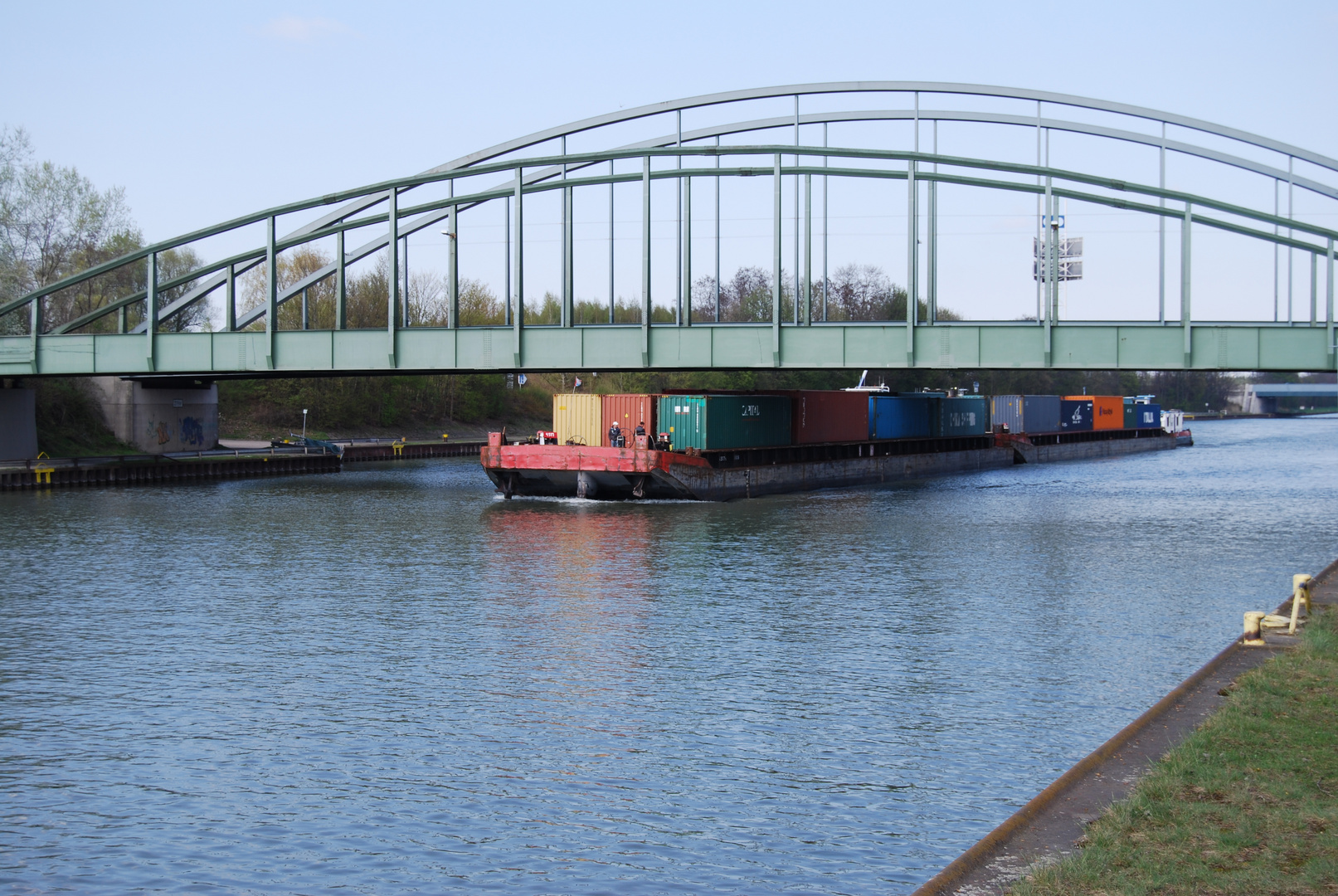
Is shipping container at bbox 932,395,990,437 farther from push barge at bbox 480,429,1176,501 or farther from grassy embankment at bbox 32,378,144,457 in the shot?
grassy embankment at bbox 32,378,144,457

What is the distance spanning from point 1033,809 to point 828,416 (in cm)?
5362

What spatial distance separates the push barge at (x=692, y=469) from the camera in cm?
4944

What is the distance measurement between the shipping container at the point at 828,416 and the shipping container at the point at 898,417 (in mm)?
1105

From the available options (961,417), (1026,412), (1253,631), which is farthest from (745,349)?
(1026,412)

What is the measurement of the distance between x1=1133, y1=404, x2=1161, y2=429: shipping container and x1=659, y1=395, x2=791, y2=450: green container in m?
72.0

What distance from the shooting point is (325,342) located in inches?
1836

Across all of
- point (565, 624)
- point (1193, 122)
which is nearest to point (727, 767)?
point (565, 624)

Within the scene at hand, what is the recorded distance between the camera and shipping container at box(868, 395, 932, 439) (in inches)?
2707

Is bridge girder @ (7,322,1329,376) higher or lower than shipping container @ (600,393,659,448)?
higher

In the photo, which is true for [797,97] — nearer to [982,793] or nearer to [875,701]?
[875,701]

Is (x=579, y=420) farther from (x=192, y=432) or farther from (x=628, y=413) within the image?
(x=192, y=432)

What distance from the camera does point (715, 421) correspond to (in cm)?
5181

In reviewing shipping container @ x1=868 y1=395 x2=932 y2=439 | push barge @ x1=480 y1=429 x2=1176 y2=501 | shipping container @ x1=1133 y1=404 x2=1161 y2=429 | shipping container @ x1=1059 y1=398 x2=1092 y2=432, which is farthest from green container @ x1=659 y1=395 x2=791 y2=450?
shipping container @ x1=1133 y1=404 x2=1161 y2=429

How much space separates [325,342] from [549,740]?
111ft
